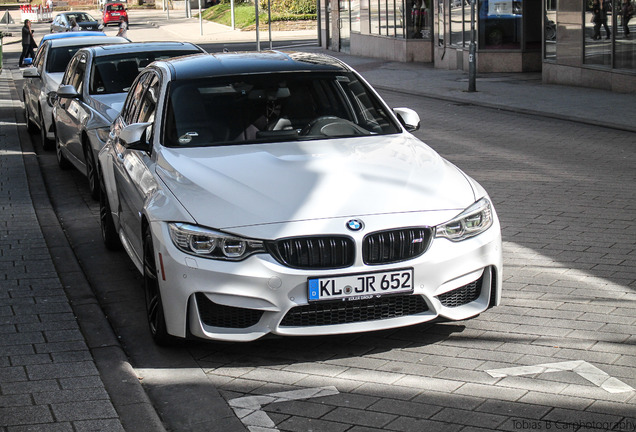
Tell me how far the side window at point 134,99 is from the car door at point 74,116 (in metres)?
2.82

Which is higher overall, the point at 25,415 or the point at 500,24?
the point at 500,24

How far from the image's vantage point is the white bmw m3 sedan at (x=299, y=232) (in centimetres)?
501

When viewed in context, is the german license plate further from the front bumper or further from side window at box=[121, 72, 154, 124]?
side window at box=[121, 72, 154, 124]

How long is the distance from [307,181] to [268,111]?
1.30 metres

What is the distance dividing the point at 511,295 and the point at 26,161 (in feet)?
29.8

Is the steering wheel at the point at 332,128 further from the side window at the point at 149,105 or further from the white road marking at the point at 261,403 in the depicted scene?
the white road marking at the point at 261,403

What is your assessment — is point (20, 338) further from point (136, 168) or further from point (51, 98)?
point (51, 98)

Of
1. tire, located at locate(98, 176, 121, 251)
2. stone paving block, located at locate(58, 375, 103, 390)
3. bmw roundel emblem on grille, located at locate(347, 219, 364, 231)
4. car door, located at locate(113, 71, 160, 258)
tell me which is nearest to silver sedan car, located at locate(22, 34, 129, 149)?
tire, located at locate(98, 176, 121, 251)

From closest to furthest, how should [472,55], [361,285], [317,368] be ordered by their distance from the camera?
[361,285] → [317,368] → [472,55]

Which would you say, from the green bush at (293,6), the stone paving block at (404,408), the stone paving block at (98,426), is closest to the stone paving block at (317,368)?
the stone paving block at (404,408)

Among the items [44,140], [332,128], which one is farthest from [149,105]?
[44,140]

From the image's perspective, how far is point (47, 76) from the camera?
15180 mm

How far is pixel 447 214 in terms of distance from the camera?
524 centimetres

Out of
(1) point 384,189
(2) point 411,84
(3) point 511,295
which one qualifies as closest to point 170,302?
(1) point 384,189
